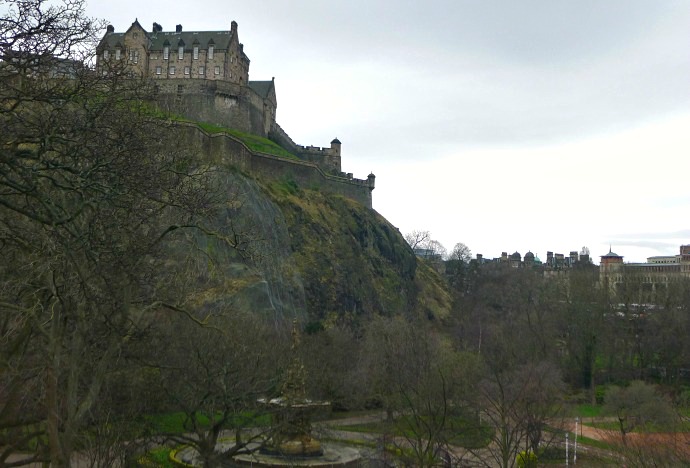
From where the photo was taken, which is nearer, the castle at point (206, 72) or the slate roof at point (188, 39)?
the castle at point (206, 72)

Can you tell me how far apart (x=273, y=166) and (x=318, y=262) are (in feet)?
36.4

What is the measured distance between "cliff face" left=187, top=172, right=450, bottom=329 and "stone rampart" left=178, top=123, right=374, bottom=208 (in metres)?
1.41

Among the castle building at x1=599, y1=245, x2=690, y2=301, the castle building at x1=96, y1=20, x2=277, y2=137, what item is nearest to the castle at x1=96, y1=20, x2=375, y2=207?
the castle building at x1=96, y1=20, x2=277, y2=137

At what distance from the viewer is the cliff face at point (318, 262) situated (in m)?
45.1

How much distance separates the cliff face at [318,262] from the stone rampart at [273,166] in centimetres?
141

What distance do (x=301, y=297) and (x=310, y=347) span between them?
15.1 m

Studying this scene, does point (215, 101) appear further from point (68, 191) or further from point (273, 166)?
point (68, 191)

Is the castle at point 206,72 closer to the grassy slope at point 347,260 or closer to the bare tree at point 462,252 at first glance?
the grassy slope at point 347,260

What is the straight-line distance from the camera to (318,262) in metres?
60.3

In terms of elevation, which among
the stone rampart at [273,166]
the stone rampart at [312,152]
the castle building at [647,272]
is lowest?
the castle building at [647,272]

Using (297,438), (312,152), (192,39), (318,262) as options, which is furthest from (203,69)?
(297,438)

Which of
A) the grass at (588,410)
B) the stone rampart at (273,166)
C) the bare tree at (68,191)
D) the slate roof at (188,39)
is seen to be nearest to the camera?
the bare tree at (68,191)

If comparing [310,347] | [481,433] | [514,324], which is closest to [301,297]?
[310,347]

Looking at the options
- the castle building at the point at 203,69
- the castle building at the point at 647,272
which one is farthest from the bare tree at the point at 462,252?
the castle building at the point at 203,69
